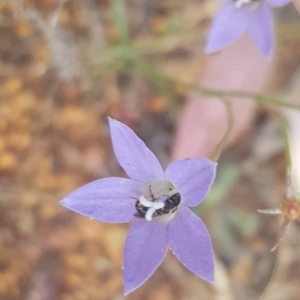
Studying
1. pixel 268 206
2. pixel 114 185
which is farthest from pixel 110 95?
pixel 114 185

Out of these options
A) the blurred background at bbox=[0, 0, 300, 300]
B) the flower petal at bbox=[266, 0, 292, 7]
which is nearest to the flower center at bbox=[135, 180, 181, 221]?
the flower petal at bbox=[266, 0, 292, 7]

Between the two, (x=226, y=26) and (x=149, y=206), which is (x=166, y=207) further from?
(x=226, y=26)

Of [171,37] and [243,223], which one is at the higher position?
[171,37]

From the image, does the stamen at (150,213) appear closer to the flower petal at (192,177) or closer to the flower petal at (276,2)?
the flower petal at (192,177)

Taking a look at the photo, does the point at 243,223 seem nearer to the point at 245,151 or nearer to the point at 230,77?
the point at 245,151

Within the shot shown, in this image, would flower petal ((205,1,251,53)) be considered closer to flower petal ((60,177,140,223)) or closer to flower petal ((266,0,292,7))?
flower petal ((266,0,292,7))

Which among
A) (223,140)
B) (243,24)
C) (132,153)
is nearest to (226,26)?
(243,24)

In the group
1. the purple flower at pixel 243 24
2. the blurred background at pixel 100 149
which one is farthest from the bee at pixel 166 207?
the blurred background at pixel 100 149
